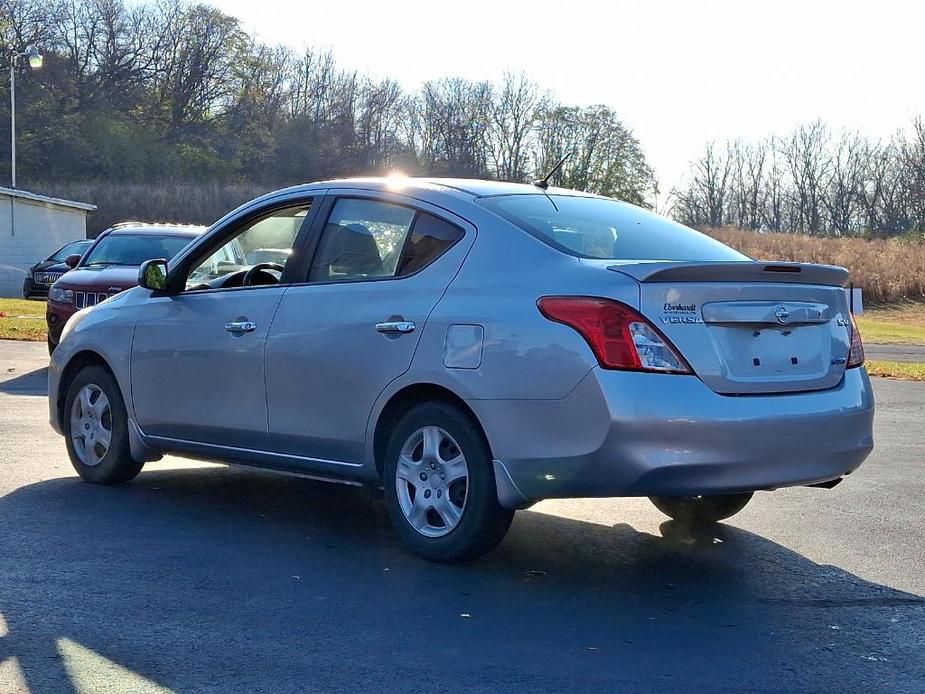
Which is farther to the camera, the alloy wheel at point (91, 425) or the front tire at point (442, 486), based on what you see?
the alloy wheel at point (91, 425)

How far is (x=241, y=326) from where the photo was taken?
21.3 ft

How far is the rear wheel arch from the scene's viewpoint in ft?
18.0

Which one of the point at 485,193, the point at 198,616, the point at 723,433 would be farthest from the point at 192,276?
the point at 723,433

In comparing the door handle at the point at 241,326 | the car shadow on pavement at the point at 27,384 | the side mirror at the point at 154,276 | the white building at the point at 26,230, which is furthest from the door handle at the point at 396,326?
the white building at the point at 26,230

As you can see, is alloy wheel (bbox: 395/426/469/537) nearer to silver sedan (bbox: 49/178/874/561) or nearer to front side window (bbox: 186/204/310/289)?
silver sedan (bbox: 49/178/874/561)

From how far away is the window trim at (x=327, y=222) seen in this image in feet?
19.1

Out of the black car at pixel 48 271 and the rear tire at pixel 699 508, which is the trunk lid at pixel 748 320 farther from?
the black car at pixel 48 271

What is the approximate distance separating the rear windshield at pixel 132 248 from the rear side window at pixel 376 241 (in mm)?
9487

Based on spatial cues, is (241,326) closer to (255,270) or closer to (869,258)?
(255,270)

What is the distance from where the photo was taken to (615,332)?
5.01 metres

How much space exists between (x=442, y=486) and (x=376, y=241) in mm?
1311

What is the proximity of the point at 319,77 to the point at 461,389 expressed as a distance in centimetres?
8955

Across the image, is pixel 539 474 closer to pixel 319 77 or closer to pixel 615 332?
pixel 615 332

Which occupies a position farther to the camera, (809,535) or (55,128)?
(55,128)
